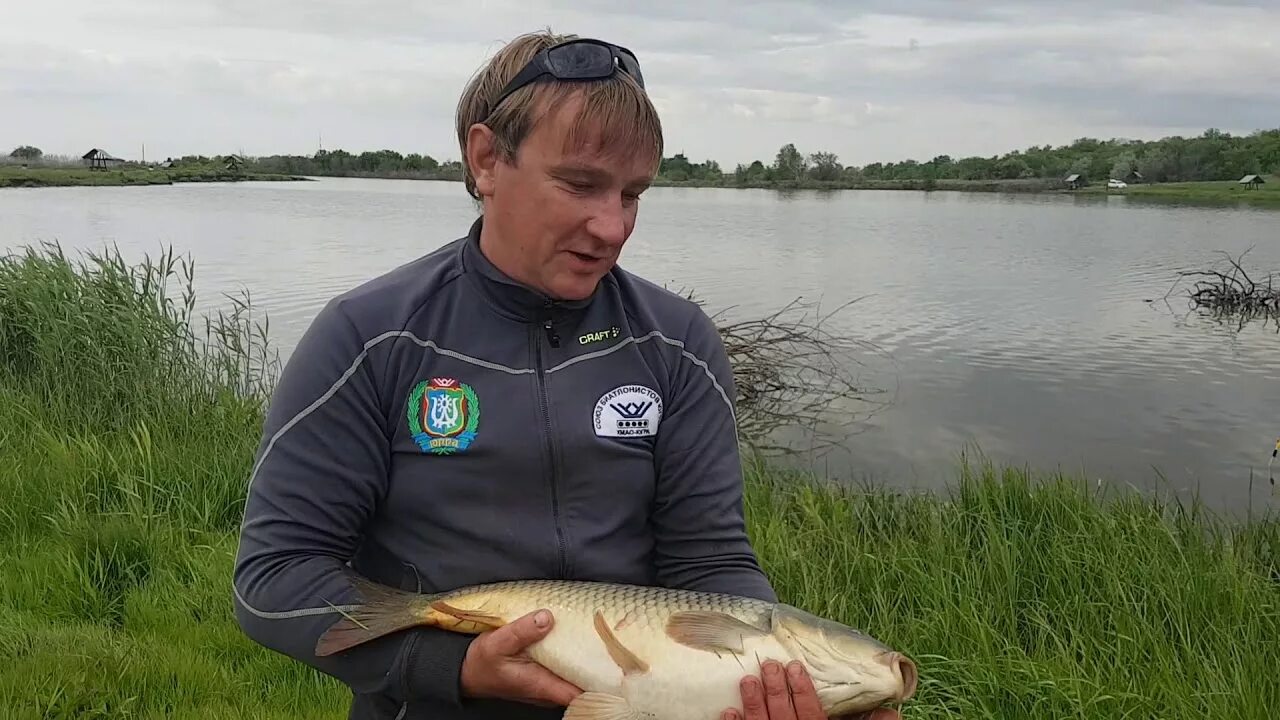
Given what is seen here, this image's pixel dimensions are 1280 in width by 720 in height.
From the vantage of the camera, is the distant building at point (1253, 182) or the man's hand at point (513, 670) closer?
the man's hand at point (513, 670)

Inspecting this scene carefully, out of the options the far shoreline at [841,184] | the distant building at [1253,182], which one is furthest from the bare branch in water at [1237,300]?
the distant building at [1253,182]

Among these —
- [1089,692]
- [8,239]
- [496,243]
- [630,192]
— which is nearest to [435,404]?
[496,243]

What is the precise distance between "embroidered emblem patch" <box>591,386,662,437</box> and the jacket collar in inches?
8.3

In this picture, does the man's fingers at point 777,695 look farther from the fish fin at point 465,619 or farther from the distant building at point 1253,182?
the distant building at point 1253,182

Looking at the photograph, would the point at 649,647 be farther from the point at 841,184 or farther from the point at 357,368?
the point at 841,184

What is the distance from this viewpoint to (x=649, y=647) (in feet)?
6.43

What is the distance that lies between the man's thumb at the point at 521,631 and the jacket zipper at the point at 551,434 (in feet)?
0.59

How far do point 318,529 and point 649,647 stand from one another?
0.71 metres

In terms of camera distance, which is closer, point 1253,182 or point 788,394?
point 788,394

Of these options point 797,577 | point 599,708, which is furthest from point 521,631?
point 797,577

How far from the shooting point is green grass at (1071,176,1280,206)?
2025 inches

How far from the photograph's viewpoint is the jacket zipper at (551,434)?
6.59ft

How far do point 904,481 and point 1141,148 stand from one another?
75575 mm

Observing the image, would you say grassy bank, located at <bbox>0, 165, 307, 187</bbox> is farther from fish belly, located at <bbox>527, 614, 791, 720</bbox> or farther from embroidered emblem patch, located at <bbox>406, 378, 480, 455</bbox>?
fish belly, located at <bbox>527, 614, 791, 720</bbox>
